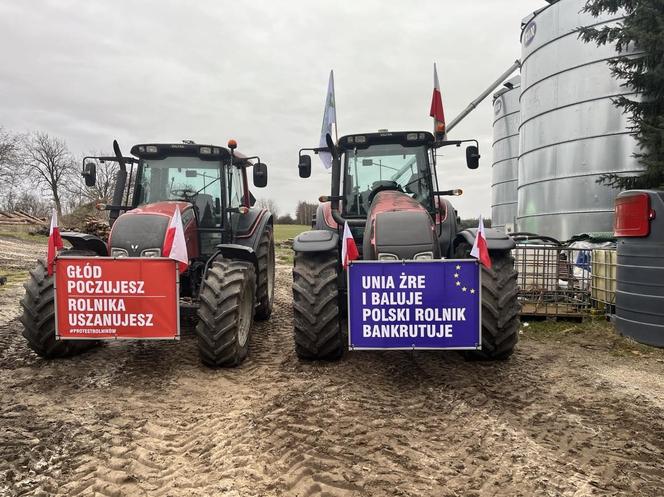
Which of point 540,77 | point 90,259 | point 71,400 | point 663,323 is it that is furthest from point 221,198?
point 540,77

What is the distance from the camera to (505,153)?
17.3m

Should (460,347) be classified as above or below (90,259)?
below

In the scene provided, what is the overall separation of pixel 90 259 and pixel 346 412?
269 centimetres

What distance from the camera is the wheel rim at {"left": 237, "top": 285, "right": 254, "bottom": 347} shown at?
183 inches

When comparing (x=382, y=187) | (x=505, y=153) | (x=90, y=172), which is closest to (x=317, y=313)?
(x=382, y=187)

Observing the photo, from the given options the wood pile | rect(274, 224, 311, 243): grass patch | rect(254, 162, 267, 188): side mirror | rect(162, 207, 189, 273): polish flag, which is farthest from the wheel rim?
the wood pile

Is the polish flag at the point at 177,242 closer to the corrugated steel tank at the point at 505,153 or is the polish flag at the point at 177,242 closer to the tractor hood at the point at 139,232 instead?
the tractor hood at the point at 139,232

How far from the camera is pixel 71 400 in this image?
371cm

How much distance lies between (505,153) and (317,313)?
15.1 m

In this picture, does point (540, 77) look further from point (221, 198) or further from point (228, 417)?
point (228, 417)

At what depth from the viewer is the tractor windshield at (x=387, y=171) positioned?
5.71m

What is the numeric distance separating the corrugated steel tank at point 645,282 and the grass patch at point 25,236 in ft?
91.3

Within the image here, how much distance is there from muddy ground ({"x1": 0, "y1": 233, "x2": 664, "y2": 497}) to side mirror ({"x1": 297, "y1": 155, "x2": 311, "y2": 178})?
2.46m

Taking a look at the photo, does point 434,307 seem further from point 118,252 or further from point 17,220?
point 17,220
